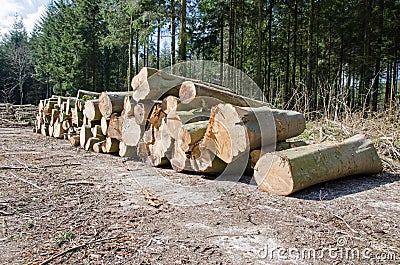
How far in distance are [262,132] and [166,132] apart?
5.06ft

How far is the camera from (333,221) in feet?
8.82

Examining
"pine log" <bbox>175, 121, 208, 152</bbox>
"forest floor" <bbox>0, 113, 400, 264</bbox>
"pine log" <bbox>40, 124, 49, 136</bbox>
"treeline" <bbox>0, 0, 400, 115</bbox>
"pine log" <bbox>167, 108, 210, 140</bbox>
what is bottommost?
"forest floor" <bbox>0, 113, 400, 264</bbox>

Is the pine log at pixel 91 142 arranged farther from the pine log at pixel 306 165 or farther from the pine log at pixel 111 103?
the pine log at pixel 306 165

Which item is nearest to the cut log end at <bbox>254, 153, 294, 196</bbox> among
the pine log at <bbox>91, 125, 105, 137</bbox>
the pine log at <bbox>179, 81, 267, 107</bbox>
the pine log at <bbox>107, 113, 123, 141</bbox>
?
the pine log at <bbox>179, 81, 267, 107</bbox>

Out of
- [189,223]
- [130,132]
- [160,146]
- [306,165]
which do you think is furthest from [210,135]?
[130,132]

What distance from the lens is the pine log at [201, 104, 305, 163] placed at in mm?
3777

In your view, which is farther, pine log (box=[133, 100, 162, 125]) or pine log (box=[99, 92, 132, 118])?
pine log (box=[99, 92, 132, 118])

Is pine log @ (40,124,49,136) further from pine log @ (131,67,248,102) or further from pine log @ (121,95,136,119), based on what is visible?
pine log @ (131,67,248,102)

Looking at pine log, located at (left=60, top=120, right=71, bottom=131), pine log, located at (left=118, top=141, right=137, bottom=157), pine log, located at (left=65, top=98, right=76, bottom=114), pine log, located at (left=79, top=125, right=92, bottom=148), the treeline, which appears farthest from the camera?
the treeline

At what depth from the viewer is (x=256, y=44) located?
69.3ft

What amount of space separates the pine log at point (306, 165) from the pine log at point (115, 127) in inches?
119

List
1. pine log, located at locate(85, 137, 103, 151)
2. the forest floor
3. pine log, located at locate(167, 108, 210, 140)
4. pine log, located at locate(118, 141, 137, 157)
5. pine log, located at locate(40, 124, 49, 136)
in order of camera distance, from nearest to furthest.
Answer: the forest floor → pine log, located at locate(167, 108, 210, 140) → pine log, located at locate(118, 141, 137, 157) → pine log, located at locate(85, 137, 103, 151) → pine log, located at locate(40, 124, 49, 136)

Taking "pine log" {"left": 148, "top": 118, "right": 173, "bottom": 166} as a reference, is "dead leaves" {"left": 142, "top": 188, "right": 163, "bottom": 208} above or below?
below

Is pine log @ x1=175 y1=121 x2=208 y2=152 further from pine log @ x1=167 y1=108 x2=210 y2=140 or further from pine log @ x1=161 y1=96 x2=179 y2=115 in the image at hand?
pine log @ x1=161 y1=96 x2=179 y2=115
